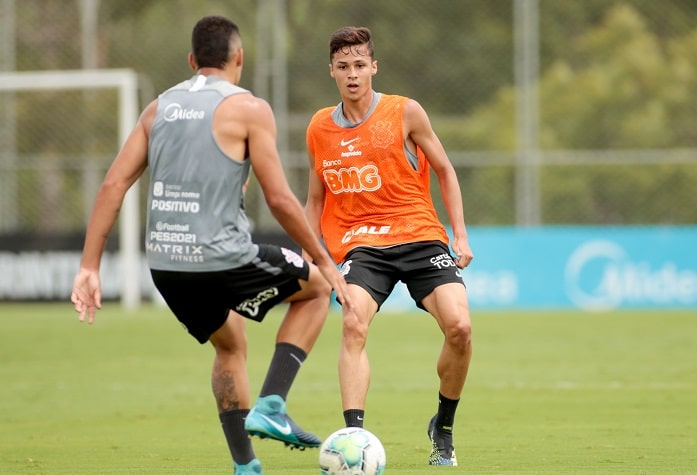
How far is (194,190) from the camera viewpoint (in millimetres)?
6312

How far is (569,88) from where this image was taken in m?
26.4

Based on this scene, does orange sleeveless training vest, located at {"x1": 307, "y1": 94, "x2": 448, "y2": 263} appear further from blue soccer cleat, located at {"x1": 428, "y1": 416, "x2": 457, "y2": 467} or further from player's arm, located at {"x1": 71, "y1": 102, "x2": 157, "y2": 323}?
player's arm, located at {"x1": 71, "y1": 102, "x2": 157, "y2": 323}

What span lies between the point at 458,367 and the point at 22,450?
9.58 ft

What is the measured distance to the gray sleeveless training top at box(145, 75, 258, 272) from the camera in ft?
20.7

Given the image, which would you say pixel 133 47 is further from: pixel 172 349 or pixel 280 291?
pixel 280 291

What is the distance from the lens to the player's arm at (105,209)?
6430 millimetres

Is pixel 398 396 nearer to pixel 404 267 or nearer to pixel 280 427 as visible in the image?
pixel 404 267

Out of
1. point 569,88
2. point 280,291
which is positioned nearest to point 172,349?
point 280,291

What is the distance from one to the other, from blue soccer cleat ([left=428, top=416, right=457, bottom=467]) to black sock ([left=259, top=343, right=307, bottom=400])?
1.23 m

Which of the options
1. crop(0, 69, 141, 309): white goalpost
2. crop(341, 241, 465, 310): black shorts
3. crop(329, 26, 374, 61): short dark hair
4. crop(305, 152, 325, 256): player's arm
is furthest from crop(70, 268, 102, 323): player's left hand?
crop(0, 69, 141, 309): white goalpost

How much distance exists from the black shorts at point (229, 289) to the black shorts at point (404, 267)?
1.18 m

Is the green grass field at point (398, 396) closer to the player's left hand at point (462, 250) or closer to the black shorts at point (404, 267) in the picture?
the black shorts at point (404, 267)

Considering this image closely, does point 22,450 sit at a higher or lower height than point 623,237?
lower

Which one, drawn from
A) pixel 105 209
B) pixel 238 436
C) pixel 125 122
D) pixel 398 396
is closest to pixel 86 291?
pixel 105 209
